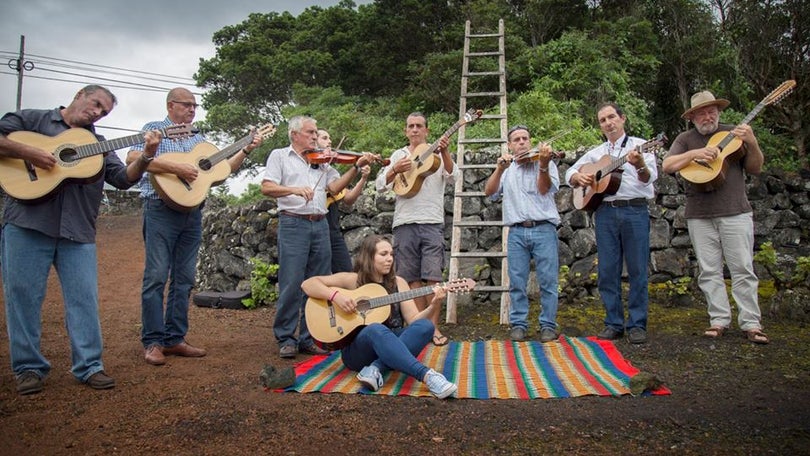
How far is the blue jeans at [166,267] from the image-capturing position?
14.4 ft

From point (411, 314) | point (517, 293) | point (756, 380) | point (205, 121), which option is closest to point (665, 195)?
point (517, 293)

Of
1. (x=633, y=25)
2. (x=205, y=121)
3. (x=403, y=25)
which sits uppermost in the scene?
(x=403, y=25)

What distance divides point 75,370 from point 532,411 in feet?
9.61

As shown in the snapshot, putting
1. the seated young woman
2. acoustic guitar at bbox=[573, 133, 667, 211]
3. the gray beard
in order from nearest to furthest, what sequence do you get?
the seated young woman → acoustic guitar at bbox=[573, 133, 667, 211] → the gray beard

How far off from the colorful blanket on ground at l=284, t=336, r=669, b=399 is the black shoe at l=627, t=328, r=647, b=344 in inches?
9.6

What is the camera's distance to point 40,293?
12.1 ft

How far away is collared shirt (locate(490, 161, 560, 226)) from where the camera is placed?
16.5ft

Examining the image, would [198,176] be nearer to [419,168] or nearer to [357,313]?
[357,313]

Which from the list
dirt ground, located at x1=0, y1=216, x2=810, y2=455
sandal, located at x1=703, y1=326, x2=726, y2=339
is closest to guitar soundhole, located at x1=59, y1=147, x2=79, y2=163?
dirt ground, located at x1=0, y1=216, x2=810, y2=455

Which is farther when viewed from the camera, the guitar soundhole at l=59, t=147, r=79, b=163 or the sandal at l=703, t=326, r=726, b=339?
the sandal at l=703, t=326, r=726, b=339

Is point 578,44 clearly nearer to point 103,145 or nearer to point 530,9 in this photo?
point 530,9

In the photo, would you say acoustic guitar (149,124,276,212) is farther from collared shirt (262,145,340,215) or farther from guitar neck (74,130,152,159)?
guitar neck (74,130,152,159)

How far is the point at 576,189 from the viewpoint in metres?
5.20

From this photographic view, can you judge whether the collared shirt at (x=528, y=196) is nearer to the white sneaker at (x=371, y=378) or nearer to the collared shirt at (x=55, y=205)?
the white sneaker at (x=371, y=378)
